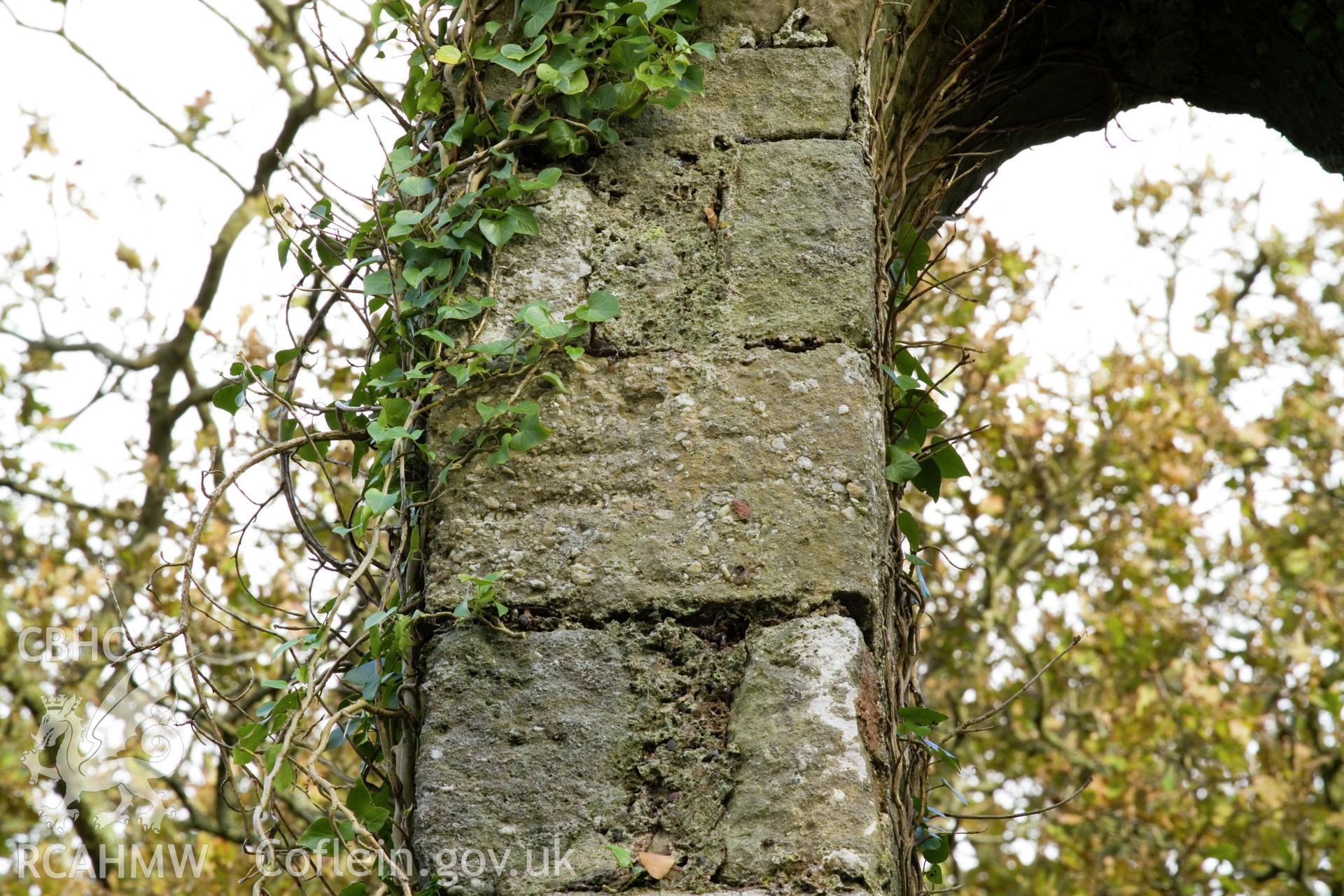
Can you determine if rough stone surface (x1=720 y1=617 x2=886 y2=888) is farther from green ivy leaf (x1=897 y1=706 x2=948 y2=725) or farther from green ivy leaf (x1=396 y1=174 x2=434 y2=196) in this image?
green ivy leaf (x1=396 y1=174 x2=434 y2=196)

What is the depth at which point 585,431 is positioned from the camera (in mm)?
1525

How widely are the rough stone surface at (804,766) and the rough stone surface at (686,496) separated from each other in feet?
0.20

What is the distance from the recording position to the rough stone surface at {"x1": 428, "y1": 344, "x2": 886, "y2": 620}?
1431 millimetres

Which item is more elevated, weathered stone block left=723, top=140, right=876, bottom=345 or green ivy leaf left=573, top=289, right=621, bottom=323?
weathered stone block left=723, top=140, right=876, bottom=345

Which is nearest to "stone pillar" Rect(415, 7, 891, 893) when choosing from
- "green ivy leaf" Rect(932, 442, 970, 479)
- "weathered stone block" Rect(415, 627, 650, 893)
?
"weathered stone block" Rect(415, 627, 650, 893)

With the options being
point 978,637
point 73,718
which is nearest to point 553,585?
point 73,718

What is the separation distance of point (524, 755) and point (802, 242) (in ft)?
2.49

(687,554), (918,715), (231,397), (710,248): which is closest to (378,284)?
(231,397)

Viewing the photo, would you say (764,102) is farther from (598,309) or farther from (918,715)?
(918,715)

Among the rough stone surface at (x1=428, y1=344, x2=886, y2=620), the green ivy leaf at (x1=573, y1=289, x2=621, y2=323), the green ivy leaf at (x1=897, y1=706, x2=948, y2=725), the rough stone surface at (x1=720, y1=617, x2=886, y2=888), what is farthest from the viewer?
the green ivy leaf at (x1=897, y1=706, x2=948, y2=725)

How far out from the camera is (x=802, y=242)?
1605mm

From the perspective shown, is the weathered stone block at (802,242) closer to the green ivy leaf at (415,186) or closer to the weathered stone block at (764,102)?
the weathered stone block at (764,102)

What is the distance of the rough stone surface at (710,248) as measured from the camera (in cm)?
157

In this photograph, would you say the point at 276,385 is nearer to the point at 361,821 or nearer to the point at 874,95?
the point at 361,821
